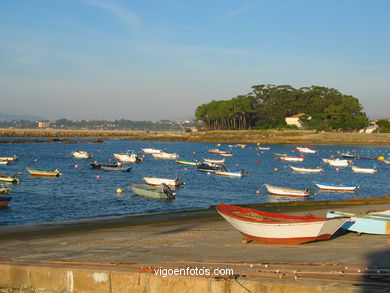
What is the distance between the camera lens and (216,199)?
40.1 metres

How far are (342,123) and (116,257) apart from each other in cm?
14814

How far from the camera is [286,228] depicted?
1617 cm

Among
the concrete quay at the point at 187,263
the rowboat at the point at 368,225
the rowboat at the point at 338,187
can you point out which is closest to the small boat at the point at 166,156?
the rowboat at the point at 338,187

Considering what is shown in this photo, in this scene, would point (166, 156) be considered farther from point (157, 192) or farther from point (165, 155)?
point (157, 192)

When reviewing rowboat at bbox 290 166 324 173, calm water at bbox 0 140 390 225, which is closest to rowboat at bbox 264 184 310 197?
calm water at bbox 0 140 390 225

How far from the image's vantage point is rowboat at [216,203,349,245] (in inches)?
634

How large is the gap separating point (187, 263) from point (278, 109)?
559 feet

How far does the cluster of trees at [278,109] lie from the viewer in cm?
16112

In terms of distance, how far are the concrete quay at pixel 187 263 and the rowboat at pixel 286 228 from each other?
0.29 meters

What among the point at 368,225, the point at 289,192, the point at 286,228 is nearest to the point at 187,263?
the point at 286,228

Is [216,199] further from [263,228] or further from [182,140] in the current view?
[182,140]

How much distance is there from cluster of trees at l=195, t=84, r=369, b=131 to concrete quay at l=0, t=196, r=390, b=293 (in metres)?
144

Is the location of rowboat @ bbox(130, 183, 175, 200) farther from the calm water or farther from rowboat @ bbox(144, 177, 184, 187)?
rowboat @ bbox(144, 177, 184, 187)

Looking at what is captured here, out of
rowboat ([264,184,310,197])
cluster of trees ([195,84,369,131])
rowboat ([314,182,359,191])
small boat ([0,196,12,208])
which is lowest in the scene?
rowboat ([314,182,359,191])
